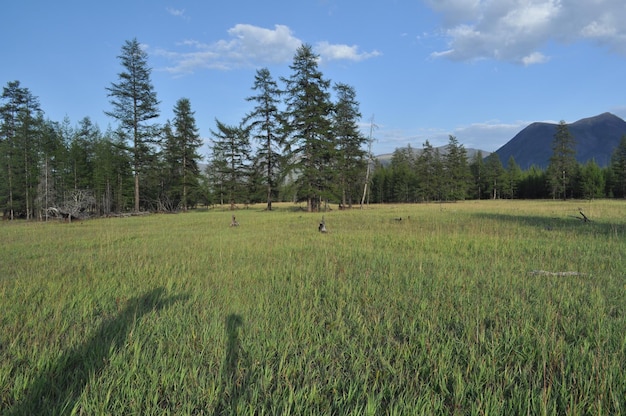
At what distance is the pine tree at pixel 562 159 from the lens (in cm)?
5012

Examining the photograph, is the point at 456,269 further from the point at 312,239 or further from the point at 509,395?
the point at 312,239

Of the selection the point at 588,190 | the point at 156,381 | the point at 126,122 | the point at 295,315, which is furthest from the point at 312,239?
the point at 588,190

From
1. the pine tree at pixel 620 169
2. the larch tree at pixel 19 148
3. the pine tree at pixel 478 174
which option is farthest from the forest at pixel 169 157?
the pine tree at pixel 478 174

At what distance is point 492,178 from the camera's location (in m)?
69.4

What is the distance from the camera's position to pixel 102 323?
11.0ft

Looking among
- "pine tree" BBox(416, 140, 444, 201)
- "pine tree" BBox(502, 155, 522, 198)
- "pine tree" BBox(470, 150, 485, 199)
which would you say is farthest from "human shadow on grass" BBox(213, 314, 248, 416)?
"pine tree" BBox(502, 155, 522, 198)

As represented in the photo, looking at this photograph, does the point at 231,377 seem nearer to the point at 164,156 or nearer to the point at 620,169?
the point at 164,156

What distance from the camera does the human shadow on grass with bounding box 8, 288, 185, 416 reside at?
6.47ft

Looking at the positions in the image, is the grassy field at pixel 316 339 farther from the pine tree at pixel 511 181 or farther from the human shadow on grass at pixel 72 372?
the pine tree at pixel 511 181

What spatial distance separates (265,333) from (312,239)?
6964 mm

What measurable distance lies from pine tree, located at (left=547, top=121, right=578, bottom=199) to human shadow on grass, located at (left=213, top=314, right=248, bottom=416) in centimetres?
6342

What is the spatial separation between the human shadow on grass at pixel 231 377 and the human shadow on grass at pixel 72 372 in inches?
37.4

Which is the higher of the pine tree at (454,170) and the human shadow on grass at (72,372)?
the pine tree at (454,170)

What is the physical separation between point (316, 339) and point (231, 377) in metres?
0.92
